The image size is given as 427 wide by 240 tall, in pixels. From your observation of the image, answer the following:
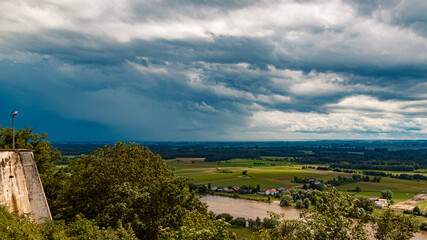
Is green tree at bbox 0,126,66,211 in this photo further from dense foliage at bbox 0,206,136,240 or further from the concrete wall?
dense foliage at bbox 0,206,136,240

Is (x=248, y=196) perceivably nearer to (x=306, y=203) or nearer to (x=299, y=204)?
(x=299, y=204)

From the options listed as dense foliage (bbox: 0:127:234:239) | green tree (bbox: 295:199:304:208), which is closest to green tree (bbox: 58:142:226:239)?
dense foliage (bbox: 0:127:234:239)

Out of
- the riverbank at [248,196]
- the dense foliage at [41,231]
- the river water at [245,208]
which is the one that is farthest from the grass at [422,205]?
the dense foliage at [41,231]

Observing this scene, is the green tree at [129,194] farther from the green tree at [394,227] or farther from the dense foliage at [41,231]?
the green tree at [394,227]

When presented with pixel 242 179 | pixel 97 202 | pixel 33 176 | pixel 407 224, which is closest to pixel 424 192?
pixel 242 179

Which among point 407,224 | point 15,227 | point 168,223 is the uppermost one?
point 15,227

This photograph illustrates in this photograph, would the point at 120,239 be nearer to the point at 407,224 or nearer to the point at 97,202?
the point at 97,202
